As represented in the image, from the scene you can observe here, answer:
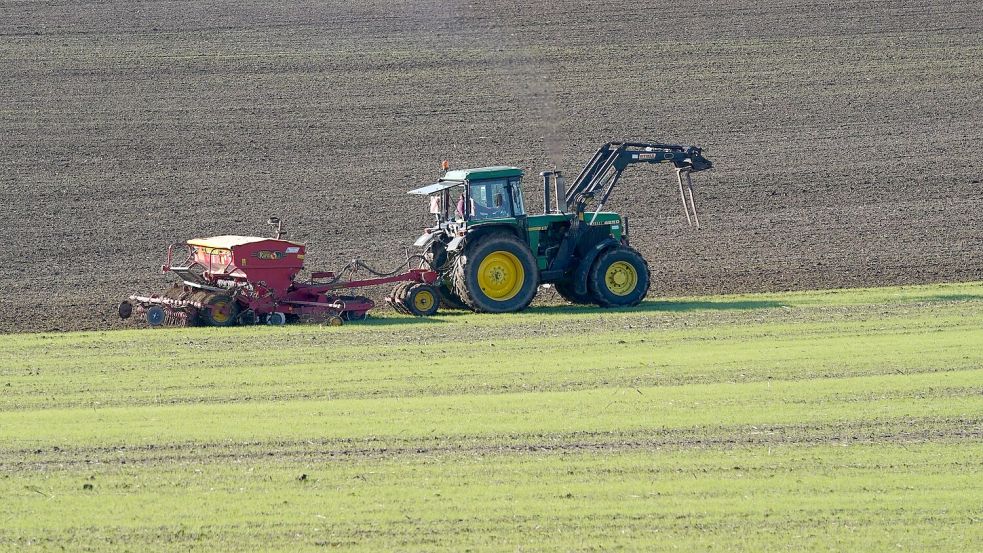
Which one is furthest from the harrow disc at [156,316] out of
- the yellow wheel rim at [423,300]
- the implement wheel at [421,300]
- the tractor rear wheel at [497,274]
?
the tractor rear wheel at [497,274]

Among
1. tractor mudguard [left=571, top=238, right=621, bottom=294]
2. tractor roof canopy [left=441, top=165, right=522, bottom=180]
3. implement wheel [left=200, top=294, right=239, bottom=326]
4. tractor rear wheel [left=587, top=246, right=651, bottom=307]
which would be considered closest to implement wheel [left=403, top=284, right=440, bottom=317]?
tractor roof canopy [left=441, top=165, right=522, bottom=180]

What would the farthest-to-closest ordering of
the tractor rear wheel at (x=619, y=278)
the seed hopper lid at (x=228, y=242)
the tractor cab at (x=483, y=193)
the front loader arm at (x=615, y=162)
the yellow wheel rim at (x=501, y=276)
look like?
the front loader arm at (x=615, y=162)
the tractor rear wheel at (x=619, y=278)
the tractor cab at (x=483, y=193)
the yellow wheel rim at (x=501, y=276)
the seed hopper lid at (x=228, y=242)

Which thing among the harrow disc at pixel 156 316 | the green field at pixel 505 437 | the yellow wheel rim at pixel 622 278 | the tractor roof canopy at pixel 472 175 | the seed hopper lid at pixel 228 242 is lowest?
the green field at pixel 505 437

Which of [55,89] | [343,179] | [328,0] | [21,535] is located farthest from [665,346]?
[328,0]

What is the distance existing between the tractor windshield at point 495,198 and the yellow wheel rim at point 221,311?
3508 millimetres

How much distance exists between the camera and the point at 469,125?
29438 millimetres

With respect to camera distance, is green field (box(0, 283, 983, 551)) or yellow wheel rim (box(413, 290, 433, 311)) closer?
green field (box(0, 283, 983, 551))

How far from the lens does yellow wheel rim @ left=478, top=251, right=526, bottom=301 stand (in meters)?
18.2

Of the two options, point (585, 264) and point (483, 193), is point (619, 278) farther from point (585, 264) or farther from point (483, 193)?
point (483, 193)

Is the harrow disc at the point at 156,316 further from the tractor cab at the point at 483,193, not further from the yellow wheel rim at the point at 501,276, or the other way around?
the yellow wheel rim at the point at 501,276

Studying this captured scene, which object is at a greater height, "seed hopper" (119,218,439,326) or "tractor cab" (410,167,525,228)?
"tractor cab" (410,167,525,228)

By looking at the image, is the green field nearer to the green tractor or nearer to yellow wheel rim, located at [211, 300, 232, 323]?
yellow wheel rim, located at [211, 300, 232, 323]

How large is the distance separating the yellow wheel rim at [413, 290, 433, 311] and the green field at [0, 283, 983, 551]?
1.67 metres

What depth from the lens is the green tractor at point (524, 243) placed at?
59.7ft
